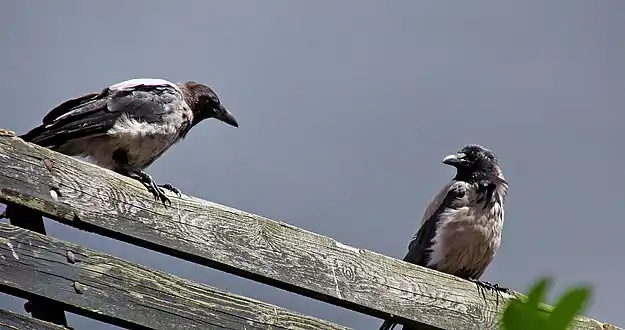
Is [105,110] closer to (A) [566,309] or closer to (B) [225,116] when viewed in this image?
(B) [225,116]

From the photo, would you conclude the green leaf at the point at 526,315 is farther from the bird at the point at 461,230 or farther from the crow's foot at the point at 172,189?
the bird at the point at 461,230

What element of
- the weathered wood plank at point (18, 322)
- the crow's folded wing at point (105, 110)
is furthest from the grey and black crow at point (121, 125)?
the weathered wood plank at point (18, 322)

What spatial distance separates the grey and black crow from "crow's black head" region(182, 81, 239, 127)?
0.76 meters

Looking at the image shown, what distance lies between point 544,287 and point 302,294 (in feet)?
6.92

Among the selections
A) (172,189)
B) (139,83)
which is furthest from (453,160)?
(172,189)

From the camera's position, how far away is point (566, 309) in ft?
1.56

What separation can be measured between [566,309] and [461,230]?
225 inches

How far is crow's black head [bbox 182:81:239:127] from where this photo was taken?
6.24m

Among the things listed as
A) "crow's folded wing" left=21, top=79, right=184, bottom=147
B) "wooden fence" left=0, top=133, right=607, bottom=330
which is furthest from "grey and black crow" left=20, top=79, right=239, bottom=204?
"wooden fence" left=0, top=133, right=607, bottom=330

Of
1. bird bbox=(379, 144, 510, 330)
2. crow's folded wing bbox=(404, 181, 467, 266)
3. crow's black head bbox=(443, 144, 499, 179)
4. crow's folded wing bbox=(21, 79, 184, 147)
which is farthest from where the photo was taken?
crow's black head bbox=(443, 144, 499, 179)

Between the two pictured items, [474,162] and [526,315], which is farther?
[474,162]

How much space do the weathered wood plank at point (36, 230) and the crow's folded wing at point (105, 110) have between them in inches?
66.4

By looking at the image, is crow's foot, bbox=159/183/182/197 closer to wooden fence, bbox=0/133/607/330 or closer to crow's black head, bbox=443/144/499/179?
→ wooden fence, bbox=0/133/607/330

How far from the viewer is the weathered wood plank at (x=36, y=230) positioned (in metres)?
2.10
